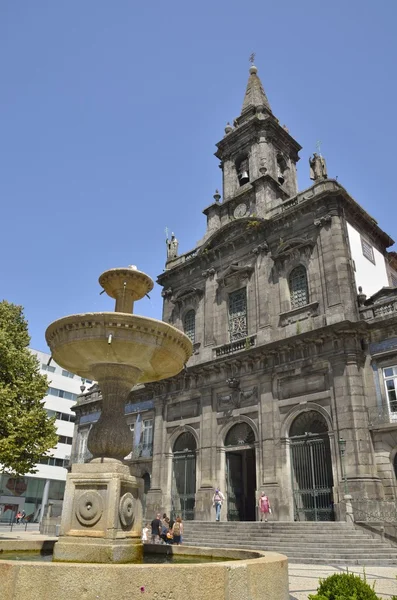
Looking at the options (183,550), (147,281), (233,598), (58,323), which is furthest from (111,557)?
(147,281)

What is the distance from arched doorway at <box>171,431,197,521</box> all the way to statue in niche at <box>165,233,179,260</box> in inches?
449

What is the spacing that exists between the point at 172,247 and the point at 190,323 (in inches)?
241

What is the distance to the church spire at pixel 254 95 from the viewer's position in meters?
31.0

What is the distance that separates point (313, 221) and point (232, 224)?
4790 millimetres

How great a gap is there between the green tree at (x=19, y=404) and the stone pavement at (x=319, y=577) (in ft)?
33.5

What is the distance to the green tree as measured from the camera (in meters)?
17.1

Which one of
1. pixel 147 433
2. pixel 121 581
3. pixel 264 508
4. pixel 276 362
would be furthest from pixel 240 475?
pixel 121 581

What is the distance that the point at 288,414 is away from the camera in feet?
63.0

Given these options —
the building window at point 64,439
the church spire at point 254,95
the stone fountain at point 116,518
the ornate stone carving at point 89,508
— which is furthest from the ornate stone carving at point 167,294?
the building window at point 64,439

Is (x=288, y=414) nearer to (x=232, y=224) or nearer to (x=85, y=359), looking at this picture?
(x=232, y=224)

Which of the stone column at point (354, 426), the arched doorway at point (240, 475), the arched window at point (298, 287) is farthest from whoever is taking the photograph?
the arched window at point (298, 287)

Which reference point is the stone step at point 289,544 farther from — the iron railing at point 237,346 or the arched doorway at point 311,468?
the iron railing at point 237,346

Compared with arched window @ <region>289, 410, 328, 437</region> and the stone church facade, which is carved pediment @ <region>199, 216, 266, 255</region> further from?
arched window @ <region>289, 410, 328, 437</region>

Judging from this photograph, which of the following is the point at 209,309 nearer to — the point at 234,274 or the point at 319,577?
the point at 234,274
